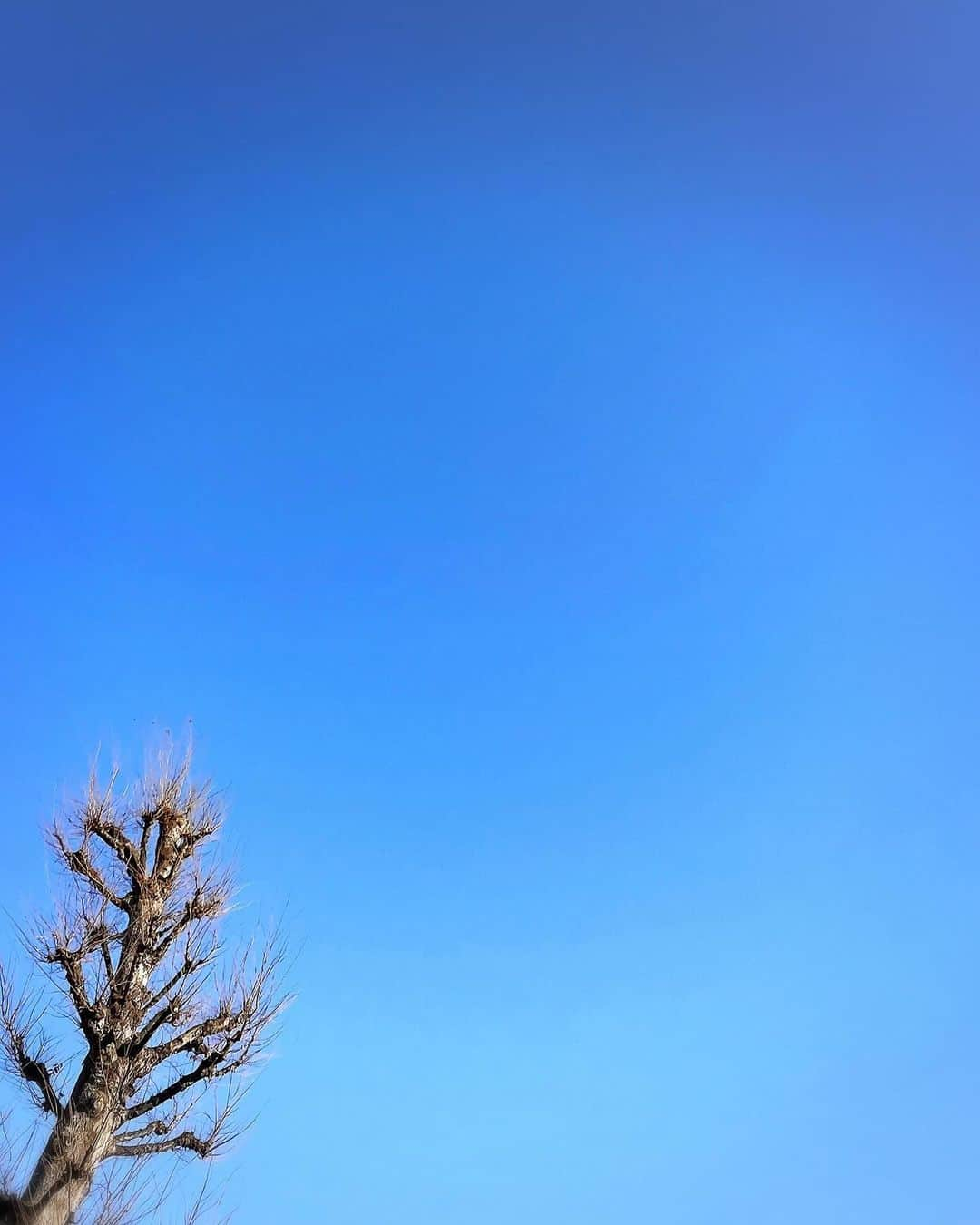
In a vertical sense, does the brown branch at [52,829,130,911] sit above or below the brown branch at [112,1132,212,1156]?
above

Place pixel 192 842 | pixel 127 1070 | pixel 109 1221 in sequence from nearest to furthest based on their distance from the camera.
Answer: pixel 109 1221 → pixel 127 1070 → pixel 192 842

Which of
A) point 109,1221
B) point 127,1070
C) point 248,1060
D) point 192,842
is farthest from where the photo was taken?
point 192,842

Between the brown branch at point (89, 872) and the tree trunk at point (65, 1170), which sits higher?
the brown branch at point (89, 872)

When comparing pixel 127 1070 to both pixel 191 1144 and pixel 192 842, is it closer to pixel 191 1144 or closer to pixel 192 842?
pixel 191 1144

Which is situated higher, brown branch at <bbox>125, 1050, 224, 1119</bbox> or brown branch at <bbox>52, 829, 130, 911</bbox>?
brown branch at <bbox>52, 829, 130, 911</bbox>

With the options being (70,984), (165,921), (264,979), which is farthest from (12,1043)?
(264,979)

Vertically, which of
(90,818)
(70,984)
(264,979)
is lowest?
(70,984)

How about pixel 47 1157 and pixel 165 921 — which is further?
pixel 165 921

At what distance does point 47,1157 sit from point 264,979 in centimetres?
314

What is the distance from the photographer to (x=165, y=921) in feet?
42.2

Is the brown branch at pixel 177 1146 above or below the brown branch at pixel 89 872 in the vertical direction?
below

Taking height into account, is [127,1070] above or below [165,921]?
below

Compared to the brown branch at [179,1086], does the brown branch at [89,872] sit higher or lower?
higher

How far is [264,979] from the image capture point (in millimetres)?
12750
